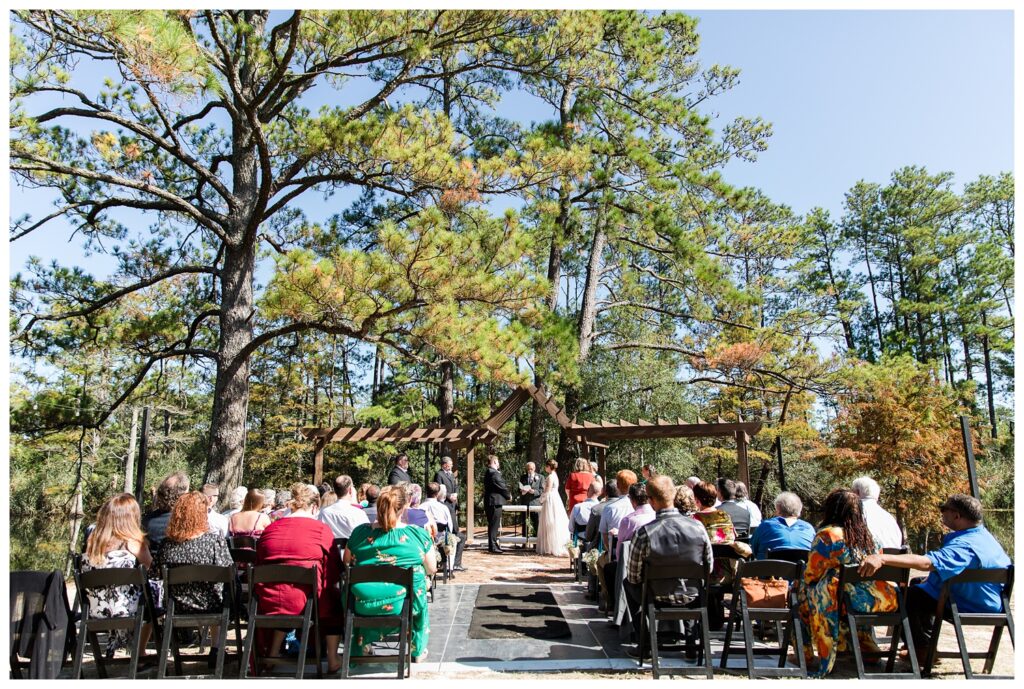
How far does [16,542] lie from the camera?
66.4ft

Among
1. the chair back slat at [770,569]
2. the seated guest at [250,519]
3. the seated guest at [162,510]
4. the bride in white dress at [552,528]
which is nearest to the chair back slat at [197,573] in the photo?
the seated guest at [162,510]

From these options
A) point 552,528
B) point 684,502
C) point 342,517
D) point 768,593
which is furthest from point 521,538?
point 768,593

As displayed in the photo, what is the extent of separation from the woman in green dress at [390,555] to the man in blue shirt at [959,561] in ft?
8.34

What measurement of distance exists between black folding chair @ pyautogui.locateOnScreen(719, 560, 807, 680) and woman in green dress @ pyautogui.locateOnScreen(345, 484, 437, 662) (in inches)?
72.7

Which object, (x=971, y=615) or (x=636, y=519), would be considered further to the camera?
(x=636, y=519)

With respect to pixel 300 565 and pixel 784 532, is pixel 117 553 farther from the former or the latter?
pixel 784 532

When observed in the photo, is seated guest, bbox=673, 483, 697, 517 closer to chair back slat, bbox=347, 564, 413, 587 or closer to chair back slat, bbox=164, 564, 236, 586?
chair back slat, bbox=347, 564, 413, 587

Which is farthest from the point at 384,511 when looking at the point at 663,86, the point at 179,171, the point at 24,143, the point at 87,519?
the point at 87,519

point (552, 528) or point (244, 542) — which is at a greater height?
point (244, 542)

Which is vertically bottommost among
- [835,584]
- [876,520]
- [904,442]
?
[835,584]

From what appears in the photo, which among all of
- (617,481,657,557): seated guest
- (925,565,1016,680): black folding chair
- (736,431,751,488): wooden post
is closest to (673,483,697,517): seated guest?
(617,481,657,557): seated guest

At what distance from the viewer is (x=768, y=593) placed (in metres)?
4.54

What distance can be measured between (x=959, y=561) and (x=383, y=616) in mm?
3269

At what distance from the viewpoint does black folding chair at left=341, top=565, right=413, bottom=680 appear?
391 centimetres
